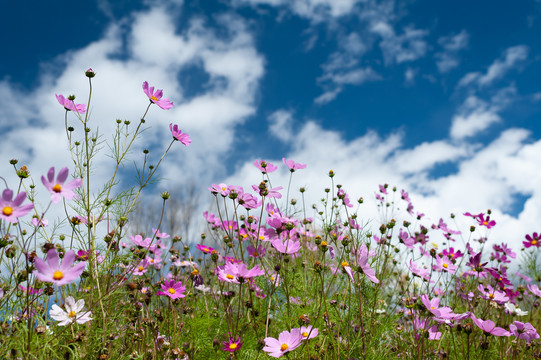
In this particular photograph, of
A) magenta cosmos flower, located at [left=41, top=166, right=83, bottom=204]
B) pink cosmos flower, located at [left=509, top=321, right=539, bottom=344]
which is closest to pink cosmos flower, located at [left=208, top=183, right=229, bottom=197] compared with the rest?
magenta cosmos flower, located at [left=41, top=166, right=83, bottom=204]

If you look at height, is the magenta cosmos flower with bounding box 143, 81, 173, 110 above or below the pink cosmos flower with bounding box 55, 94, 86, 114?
above

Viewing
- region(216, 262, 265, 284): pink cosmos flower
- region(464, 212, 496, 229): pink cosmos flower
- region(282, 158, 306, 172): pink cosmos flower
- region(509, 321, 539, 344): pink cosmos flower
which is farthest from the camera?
region(464, 212, 496, 229): pink cosmos flower

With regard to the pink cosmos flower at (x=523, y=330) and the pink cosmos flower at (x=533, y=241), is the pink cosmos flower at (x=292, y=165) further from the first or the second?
the pink cosmos flower at (x=533, y=241)

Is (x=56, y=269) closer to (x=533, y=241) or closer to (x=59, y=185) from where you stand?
(x=59, y=185)

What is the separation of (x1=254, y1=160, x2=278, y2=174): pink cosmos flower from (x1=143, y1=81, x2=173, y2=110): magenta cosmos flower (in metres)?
0.54

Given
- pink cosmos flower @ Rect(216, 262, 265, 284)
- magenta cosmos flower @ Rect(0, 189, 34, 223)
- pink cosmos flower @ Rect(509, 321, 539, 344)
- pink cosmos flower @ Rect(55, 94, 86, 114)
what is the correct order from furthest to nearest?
pink cosmos flower @ Rect(55, 94, 86, 114), pink cosmos flower @ Rect(509, 321, 539, 344), pink cosmos flower @ Rect(216, 262, 265, 284), magenta cosmos flower @ Rect(0, 189, 34, 223)

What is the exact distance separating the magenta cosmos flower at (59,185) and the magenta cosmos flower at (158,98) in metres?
0.93

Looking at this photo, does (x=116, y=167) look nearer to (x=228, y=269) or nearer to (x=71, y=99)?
(x=71, y=99)

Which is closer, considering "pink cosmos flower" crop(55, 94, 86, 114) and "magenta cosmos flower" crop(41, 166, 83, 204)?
"magenta cosmos flower" crop(41, 166, 83, 204)

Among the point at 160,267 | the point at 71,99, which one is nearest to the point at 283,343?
the point at 71,99

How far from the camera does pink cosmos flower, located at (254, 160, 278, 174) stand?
2.10 metres

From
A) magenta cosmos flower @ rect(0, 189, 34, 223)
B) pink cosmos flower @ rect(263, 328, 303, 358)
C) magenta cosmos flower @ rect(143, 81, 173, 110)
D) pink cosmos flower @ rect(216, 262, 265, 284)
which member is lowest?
pink cosmos flower @ rect(263, 328, 303, 358)

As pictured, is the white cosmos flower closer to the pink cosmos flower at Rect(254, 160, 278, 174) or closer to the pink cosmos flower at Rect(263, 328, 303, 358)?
the pink cosmos flower at Rect(263, 328, 303, 358)

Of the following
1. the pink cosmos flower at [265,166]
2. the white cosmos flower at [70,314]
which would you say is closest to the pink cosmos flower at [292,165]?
the pink cosmos flower at [265,166]
